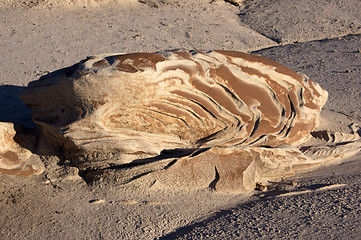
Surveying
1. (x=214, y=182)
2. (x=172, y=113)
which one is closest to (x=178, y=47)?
(x=172, y=113)

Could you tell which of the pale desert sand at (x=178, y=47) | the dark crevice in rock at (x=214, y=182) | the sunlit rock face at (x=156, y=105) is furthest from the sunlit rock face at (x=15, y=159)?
the dark crevice in rock at (x=214, y=182)

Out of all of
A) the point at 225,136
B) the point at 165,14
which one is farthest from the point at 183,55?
the point at 165,14

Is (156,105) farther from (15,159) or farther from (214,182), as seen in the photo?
(15,159)

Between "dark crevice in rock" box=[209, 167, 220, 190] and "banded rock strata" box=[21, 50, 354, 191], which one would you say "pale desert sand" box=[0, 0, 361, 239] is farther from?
"banded rock strata" box=[21, 50, 354, 191]

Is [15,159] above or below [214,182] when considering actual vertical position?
below

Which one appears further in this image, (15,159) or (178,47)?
(178,47)

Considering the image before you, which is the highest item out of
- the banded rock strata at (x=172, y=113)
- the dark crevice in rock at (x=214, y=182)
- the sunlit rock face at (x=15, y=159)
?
the banded rock strata at (x=172, y=113)

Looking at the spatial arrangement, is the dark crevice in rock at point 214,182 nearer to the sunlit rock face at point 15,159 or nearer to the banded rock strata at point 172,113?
the banded rock strata at point 172,113
